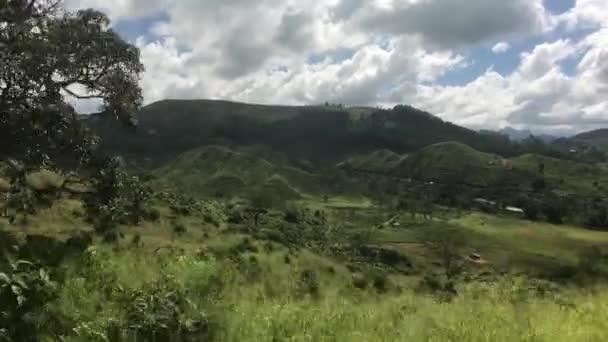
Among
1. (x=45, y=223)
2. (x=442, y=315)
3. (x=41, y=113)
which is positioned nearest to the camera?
(x=442, y=315)

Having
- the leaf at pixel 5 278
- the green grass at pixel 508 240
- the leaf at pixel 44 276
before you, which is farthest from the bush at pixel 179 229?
the green grass at pixel 508 240

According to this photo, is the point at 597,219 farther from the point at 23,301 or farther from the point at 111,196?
the point at 23,301

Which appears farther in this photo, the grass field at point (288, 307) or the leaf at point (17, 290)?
the leaf at point (17, 290)

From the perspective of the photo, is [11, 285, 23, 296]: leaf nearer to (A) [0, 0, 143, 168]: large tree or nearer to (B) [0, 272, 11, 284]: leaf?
(B) [0, 272, 11, 284]: leaf

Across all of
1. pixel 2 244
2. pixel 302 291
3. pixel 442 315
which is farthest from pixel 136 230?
pixel 442 315

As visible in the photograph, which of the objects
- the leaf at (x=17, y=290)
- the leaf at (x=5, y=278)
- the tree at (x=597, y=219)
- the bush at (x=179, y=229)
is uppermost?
the leaf at (x=5, y=278)

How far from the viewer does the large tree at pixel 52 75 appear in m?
17.6

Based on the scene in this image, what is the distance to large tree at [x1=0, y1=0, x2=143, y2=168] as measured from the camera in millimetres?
17625

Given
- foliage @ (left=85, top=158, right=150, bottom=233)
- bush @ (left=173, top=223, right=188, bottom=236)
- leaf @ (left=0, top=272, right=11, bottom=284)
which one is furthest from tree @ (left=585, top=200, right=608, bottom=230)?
leaf @ (left=0, top=272, right=11, bottom=284)

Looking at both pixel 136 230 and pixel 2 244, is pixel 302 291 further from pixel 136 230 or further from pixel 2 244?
pixel 136 230

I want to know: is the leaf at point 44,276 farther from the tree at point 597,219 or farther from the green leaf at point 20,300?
the tree at point 597,219

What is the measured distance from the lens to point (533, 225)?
185 m

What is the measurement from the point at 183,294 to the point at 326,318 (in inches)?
107

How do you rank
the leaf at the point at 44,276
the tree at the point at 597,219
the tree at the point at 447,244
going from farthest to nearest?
the tree at the point at 597,219 < the tree at the point at 447,244 < the leaf at the point at 44,276
